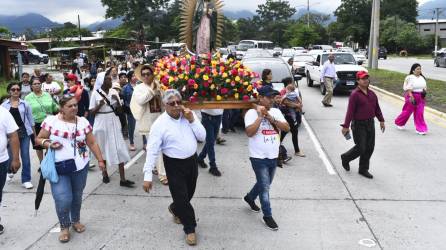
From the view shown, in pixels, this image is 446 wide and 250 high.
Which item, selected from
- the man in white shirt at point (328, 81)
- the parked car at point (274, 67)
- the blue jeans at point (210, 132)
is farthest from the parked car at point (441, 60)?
the blue jeans at point (210, 132)

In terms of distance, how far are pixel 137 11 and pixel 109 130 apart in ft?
227

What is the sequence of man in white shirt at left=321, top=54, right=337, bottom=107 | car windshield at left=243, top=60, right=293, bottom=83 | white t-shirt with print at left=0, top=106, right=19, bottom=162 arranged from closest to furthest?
white t-shirt with print at left=0, top=106, right=19, bottom=162
car windshield at left=243, top=60, right=293, bottom=83
man in white shirt at left=321, top=54, right=337, bottom=107

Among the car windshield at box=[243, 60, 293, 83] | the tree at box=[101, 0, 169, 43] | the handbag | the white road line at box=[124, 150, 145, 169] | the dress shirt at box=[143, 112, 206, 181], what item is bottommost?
the white road line at box=[124, 150, 145, 169]

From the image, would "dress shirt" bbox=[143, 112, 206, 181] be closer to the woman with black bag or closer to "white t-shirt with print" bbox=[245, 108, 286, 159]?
"white t-shirt with print" bbox=[245, 108, 286, 159]

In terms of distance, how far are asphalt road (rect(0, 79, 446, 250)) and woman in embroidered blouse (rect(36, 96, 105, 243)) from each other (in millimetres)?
448

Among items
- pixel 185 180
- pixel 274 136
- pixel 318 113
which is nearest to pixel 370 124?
pixel 274 136

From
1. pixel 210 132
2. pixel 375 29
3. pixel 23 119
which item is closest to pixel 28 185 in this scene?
pixel 23 119

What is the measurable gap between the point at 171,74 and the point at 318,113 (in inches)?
316

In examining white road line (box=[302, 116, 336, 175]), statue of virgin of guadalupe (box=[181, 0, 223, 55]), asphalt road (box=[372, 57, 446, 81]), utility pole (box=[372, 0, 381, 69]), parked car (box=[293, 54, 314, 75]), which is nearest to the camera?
white road line (box=[302, 116, 336, 175])

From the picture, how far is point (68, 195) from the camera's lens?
4.99m

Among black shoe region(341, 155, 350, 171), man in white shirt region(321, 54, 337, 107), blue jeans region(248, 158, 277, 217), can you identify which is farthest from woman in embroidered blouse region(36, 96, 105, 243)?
man in white shirt region(321, 54, 337, 107)

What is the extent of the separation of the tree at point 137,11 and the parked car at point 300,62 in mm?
47977

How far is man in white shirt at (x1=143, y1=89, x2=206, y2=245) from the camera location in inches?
188

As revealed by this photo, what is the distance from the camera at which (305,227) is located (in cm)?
536
